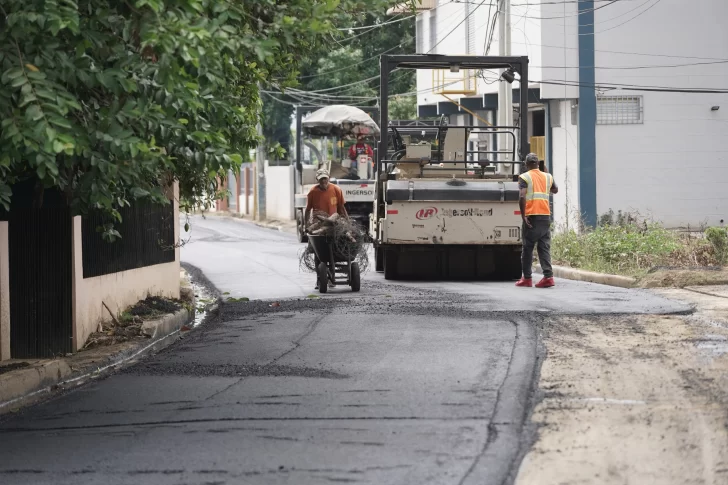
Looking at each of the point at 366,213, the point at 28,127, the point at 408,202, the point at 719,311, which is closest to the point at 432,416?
the point at 28,127

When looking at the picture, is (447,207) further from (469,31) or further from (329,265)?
(469,31)

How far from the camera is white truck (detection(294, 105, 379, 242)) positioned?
93.6ft

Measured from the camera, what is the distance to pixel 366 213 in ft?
94.4

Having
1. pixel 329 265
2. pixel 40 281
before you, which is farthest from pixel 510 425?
pixel 329 265

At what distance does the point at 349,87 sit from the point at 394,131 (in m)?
25.7

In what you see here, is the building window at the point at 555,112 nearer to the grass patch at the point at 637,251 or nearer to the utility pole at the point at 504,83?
the utility pole at the point at 504,83

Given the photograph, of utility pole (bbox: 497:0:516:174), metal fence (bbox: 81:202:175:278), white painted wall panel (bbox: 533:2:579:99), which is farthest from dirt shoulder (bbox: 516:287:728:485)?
white painted wall panel (bbox: 533:2:579:99)

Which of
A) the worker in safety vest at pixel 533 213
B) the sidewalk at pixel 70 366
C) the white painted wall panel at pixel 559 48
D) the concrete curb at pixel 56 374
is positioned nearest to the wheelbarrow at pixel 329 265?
the worker in safety vest at pixel 533 213

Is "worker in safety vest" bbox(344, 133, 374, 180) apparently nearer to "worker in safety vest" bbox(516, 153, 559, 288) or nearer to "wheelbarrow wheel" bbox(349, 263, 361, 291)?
"worker in safety vest" bbox(516, 153, 559, 288)

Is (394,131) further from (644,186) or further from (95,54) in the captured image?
(95,54)

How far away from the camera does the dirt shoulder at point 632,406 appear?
615 cm

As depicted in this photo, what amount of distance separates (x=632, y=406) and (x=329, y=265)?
9.20 metres

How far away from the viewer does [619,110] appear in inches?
1139

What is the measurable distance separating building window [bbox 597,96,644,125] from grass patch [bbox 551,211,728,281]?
752 centimetres
